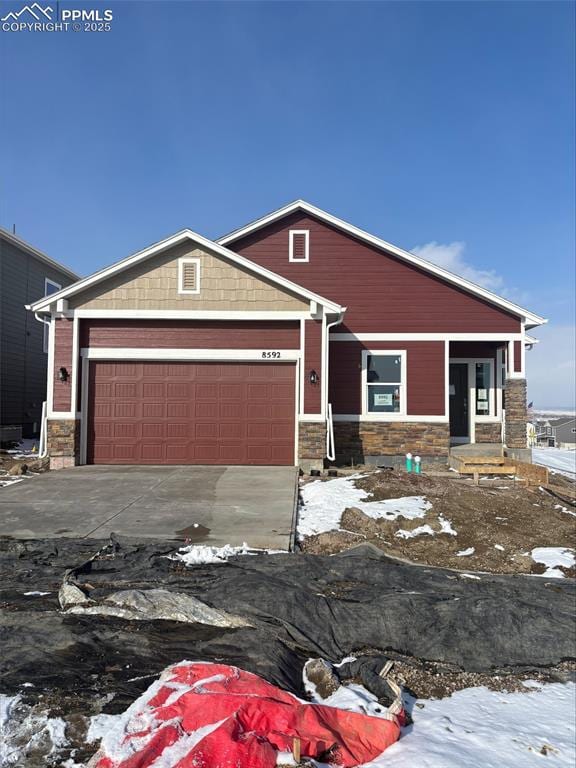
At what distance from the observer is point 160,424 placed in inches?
468

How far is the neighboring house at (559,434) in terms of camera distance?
119ft

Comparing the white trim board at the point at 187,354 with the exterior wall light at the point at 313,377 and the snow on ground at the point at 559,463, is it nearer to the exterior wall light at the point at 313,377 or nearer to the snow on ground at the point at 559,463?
the exterior wall light at the point at 313,377

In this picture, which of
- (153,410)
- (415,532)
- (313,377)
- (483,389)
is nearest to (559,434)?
(483,389)

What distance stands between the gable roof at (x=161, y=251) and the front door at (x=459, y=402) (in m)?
5.21

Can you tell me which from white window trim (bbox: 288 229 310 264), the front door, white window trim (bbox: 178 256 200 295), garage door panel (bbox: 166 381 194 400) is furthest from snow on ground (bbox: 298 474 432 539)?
white window trim (bbox: 288 229 310 264)

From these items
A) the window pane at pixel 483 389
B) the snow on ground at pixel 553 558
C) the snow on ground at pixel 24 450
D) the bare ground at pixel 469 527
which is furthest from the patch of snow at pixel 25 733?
the window pane at pixel 483 389

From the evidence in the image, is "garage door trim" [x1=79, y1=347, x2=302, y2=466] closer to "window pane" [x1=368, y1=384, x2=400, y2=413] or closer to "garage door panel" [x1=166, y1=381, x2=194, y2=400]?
"garage door panel" [x1=166, y1=381, x2=194, y2=400]

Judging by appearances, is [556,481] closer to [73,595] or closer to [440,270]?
[440,270]

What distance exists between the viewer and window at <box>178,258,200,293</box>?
11.8m

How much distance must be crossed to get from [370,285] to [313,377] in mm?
3833

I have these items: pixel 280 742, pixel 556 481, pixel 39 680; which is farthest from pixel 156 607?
pixel 556 481

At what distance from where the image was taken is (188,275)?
11.9 meters

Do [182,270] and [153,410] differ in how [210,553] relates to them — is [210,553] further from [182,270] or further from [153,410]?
[182,270]

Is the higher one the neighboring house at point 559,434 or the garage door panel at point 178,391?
the garage door panel at point 178,391
